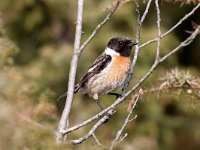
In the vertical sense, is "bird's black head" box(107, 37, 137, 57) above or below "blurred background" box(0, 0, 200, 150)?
above

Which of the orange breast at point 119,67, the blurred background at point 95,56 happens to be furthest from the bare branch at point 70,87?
the blurred background at point 95,56

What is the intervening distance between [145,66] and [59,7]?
1771 millimetres

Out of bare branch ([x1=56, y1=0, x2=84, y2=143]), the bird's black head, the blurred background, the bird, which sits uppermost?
bare branch ([x1=56, y1=0, x2=84, y2=143])

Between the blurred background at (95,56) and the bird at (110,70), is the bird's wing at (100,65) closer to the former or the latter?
the bird at (110,70)

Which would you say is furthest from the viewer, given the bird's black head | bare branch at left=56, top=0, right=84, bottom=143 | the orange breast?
the bird's black head

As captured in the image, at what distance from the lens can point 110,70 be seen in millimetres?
6340

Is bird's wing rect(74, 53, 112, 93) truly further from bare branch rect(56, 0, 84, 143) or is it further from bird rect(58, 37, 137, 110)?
bare branch rect(56, 0, 84, 143)

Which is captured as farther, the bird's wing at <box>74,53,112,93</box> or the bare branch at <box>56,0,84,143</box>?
the bird's wing at <box>74,53,112,93</box>

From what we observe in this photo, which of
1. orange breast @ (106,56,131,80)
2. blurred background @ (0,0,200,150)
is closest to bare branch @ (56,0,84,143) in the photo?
orange breast @ (106,56,131,80)

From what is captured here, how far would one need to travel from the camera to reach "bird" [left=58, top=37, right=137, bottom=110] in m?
6.22

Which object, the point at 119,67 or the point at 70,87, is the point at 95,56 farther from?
the point at 70,87

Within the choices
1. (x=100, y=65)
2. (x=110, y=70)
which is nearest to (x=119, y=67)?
(x=110, y=70)

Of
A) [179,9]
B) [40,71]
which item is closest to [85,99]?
[40,71]

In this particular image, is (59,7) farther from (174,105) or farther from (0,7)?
(174,105)
